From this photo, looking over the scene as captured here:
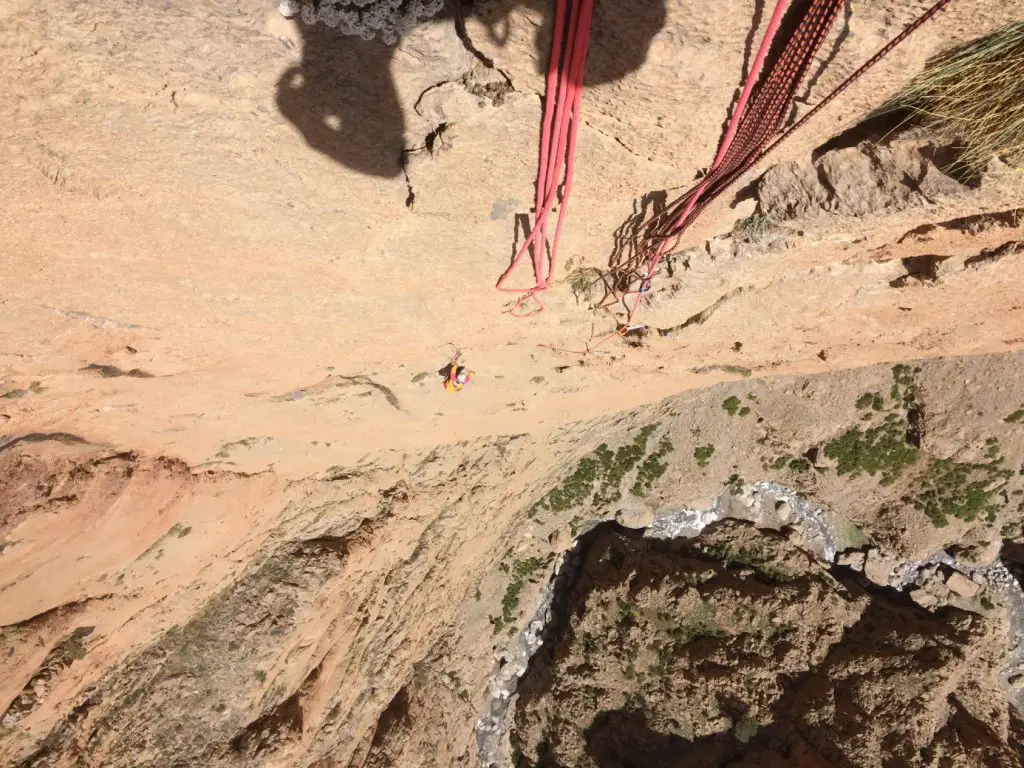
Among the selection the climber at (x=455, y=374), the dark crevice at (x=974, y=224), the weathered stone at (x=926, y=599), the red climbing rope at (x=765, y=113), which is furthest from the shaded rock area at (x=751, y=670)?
the red climbing rope at (x=765, y=113)

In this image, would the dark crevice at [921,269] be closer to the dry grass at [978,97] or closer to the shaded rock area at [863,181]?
the shaded rock area at [863,181]

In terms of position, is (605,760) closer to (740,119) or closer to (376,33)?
(740,119)

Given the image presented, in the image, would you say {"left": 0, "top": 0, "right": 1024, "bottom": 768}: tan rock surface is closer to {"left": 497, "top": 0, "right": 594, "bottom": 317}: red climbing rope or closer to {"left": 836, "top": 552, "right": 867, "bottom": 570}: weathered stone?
{"left": 497, "top": 0, "right": 594, "bottom": 317}: red climbing rope

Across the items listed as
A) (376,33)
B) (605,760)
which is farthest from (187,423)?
(605,760)

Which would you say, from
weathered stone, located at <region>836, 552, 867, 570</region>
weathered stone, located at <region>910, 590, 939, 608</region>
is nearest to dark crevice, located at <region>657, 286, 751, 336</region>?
weathered stone, located at <region>836, 552, 867, 570</region>

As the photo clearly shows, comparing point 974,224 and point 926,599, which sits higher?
point 974,224

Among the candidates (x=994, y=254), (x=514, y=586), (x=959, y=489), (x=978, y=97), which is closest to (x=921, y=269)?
(x=994, y=254)

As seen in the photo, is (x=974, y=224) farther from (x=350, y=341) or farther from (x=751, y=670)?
(x=751, y=670)
